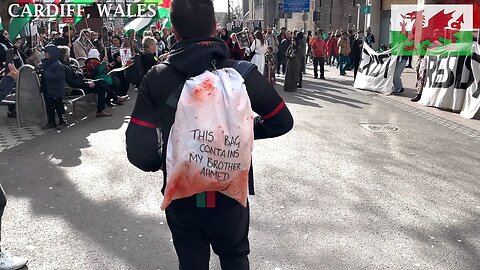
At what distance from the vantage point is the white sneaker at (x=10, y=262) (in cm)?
357

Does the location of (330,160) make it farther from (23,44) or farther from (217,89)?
(23,44)

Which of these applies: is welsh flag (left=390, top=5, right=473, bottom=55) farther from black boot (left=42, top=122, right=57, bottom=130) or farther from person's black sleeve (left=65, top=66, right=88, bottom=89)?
black boot (left=42, top=122, right=57, bottom=130)

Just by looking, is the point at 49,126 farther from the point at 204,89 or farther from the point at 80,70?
the point at 204,89

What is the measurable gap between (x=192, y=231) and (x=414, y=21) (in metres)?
20.6

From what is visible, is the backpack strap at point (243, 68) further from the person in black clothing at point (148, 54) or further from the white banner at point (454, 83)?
the person in black clothing at point (148, 54)

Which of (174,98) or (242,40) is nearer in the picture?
(174,98)

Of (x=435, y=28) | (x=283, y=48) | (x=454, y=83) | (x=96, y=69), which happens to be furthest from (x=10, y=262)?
(x=435, y=28)

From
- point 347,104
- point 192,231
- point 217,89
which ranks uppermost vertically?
point 217,89

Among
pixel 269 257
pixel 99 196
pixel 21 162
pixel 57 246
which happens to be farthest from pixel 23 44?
pixel 269 257

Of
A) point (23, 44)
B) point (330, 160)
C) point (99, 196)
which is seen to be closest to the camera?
point (99, 196)

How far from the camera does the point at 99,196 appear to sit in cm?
525

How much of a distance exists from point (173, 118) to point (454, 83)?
32.4ft

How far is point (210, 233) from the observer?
89.3 inches

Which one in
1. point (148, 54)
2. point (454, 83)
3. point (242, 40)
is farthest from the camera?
point (242, 40)
